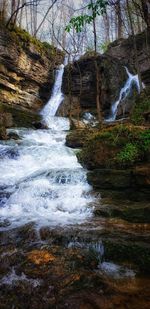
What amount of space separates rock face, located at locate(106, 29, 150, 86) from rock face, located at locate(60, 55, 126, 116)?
1133 mm

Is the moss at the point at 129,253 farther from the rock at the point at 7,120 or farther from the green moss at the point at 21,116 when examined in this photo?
the green moss at the point at 21,116

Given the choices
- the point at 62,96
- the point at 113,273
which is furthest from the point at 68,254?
the point at 62,96

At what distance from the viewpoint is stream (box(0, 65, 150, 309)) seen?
3275 mm

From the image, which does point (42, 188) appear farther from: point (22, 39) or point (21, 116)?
point (22, 39)

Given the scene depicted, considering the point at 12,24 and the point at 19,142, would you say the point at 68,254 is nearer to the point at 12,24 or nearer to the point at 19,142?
the point at 19,142

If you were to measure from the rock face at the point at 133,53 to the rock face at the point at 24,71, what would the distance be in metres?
5.51

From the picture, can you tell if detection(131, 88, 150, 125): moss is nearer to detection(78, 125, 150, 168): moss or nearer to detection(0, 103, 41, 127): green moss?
detection(78, 125, 150, 168): moss

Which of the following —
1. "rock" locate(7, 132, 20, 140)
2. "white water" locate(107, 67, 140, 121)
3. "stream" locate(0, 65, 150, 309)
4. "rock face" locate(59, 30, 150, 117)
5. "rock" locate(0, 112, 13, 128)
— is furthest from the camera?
"rock face" locate(59, 30, 150, 117)

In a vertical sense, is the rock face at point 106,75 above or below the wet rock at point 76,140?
above

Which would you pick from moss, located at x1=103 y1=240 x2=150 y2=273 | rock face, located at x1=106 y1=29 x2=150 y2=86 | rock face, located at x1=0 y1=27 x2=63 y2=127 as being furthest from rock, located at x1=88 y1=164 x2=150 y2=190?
rock face, located at x1=106 y1=29 x2=150 y2=86

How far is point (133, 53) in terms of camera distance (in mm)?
22953

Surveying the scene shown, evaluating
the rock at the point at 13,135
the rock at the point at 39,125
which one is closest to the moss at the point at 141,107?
the rock at the point at 13,135

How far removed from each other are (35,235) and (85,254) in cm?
106

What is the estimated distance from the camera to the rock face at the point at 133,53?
2069 cm
